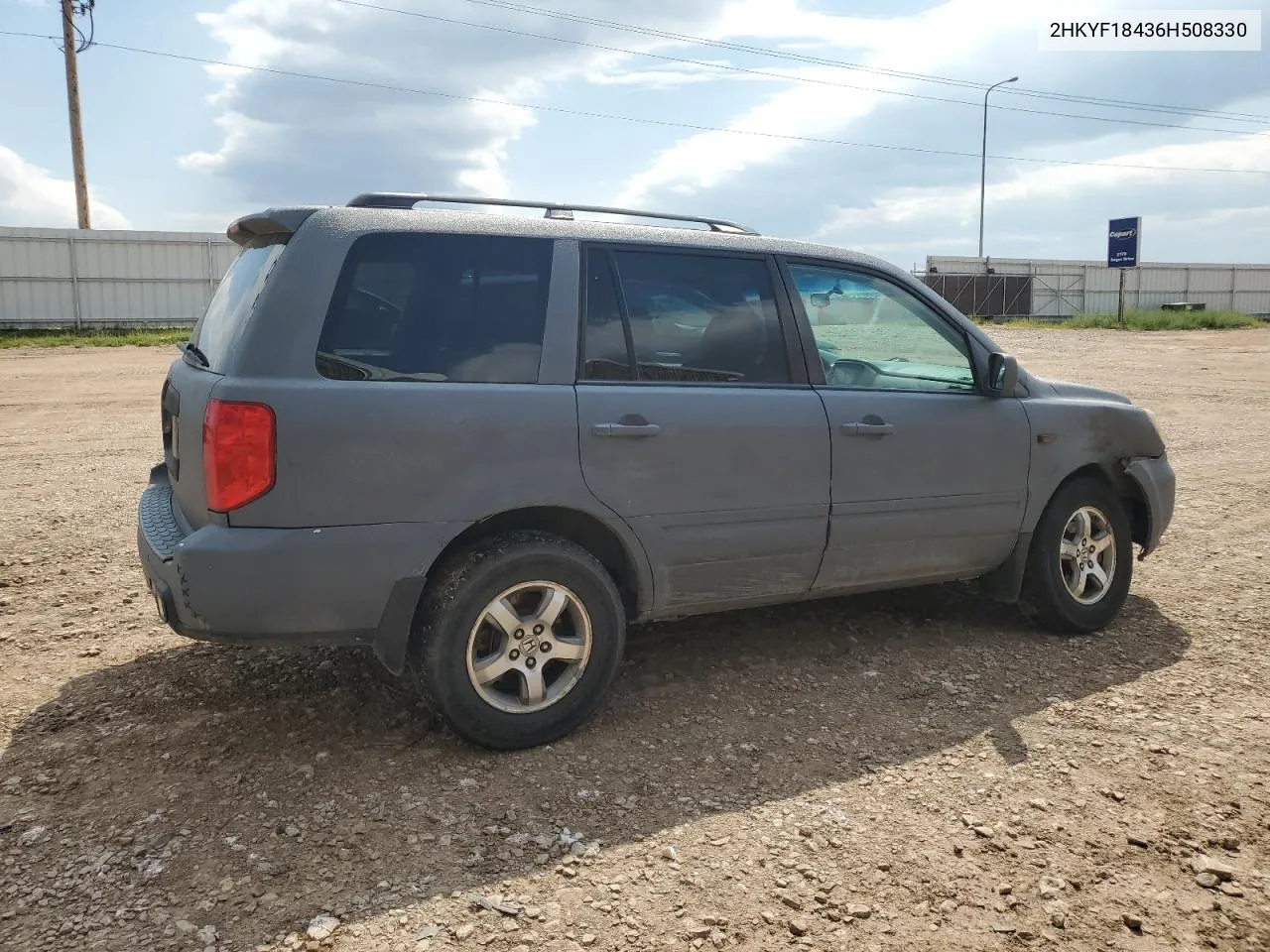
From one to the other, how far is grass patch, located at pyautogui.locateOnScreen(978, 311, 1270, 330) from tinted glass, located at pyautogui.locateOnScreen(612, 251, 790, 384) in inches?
1321

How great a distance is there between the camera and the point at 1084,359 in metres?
22.1

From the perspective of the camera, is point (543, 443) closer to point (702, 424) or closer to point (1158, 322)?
point (702, 424)

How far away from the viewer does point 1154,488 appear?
5.05 meters

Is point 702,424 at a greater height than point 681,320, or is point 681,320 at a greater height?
point 681,320

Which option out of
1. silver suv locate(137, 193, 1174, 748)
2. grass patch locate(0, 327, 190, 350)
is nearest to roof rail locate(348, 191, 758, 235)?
silver suv locate(137, 193, 1174, 748)

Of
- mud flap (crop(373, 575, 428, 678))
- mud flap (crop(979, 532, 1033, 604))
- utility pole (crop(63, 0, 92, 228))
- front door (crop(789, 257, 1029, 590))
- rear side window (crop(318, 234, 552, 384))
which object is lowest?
mud flap (crop(979, 532, 1033, 604))

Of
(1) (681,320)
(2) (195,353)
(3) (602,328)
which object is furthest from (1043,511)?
(2) (195,353)

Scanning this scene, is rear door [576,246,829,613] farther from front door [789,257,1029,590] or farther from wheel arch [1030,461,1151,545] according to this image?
wheel arch [1030,461,1151,545]

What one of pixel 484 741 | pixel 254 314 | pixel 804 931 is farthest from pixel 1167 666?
pixel 254 314

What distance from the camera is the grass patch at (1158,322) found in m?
35.3

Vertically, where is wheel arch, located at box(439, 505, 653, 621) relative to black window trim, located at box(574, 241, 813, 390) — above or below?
below

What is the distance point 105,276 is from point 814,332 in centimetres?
2793

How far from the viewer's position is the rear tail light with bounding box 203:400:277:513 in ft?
10.4

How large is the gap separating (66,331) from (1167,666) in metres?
28.1
